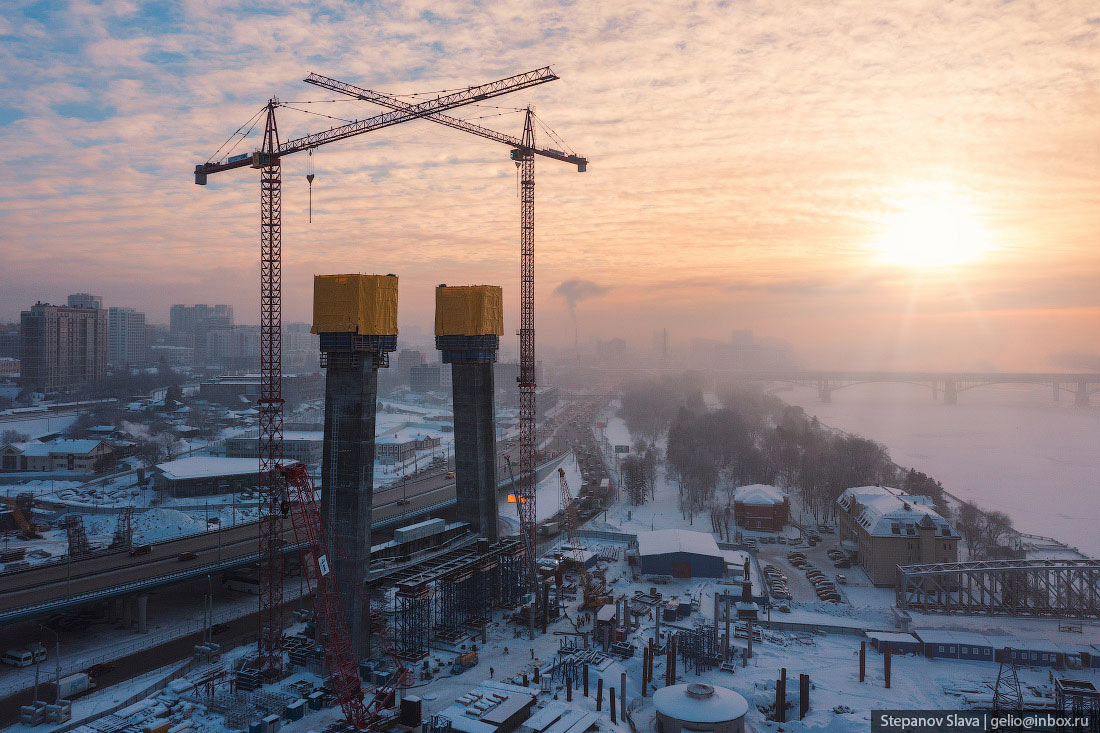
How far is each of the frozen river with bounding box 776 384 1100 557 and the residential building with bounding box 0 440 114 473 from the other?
97.5 meters

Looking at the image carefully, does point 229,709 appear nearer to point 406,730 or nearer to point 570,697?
point 406,730

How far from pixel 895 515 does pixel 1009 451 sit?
72651 millimetres

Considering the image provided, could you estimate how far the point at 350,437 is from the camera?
36.5 m

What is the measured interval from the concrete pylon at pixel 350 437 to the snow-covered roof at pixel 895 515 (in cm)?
3317

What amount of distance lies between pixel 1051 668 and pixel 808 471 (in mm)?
38065

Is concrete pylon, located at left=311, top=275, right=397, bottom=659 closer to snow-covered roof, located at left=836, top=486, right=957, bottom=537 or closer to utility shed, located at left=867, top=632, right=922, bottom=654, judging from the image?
utility shed, located at left=867, top=632, right=922, bottom=654

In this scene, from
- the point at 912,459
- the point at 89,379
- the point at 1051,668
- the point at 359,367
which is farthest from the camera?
the point at 89,379

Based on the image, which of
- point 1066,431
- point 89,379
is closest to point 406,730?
point 1066,431

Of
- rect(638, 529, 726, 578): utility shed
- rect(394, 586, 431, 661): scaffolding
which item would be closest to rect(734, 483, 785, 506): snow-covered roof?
rect(638, 529, 726, 578): utility shed

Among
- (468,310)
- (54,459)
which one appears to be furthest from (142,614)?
(54,459)

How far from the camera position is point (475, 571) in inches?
1633

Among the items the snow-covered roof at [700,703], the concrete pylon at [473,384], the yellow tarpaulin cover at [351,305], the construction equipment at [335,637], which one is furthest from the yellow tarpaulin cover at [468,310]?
the snow-covered roof at [700,703]

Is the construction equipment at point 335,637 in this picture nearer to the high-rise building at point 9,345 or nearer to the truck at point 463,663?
the truck at point 463,663

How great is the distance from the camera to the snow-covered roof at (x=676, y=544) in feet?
161
